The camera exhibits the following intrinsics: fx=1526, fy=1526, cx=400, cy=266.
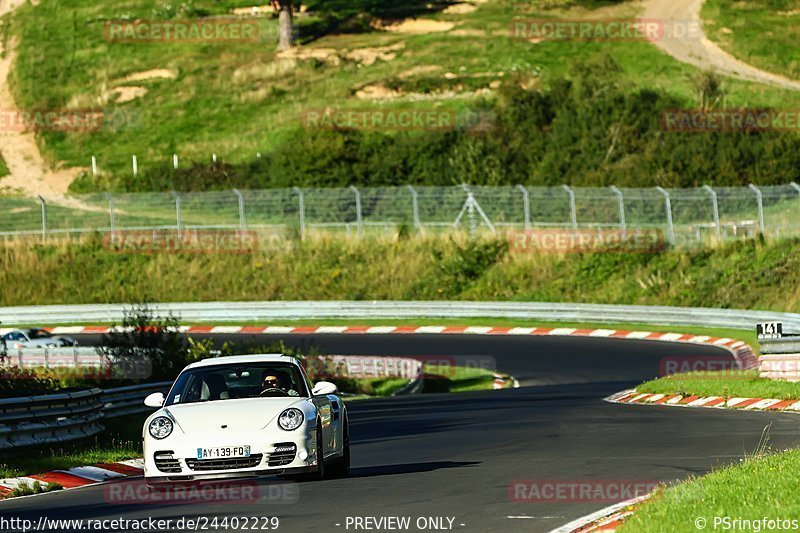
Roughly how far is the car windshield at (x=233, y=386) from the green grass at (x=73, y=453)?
2.75 metres

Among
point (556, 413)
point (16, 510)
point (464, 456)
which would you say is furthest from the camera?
point (556, 413)

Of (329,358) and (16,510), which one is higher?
(16,510)

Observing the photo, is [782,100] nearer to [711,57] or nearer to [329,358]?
[711,57]

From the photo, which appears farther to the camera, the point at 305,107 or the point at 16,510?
the point at 305,107

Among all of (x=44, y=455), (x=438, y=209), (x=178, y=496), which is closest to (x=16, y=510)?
(x=178, y=496)

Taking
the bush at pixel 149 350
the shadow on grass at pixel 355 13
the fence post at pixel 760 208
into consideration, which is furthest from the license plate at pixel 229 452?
the shadow on grass at pixel 355 13

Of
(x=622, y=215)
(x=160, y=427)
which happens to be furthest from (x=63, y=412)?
(x=622, y=215)

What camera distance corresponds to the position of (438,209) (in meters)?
56.2

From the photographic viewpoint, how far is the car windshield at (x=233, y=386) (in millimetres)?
15125

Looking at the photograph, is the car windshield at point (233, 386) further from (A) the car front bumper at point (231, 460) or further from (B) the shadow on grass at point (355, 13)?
(B) the shadow on grass at point (355, 13)

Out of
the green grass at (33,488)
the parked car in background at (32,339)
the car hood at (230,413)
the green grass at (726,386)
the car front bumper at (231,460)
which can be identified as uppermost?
the car hood at (230,413)

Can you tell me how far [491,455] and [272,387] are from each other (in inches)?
129

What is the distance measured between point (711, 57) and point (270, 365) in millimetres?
80485

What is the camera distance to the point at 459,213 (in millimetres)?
55938
